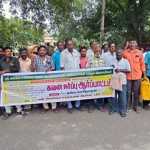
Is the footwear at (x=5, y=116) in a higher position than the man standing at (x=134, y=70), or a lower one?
lower

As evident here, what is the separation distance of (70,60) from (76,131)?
227 centimetres

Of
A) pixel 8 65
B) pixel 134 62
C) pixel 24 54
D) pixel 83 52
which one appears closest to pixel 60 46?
pixel 83 52

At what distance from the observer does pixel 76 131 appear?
301 inches

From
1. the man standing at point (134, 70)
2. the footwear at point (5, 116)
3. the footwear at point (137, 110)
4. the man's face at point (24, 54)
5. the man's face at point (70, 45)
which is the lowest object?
the footwear at point (5, 116)

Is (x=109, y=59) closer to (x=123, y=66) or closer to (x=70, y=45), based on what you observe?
(x=123, y=66)

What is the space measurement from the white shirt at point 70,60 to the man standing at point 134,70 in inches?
49.0

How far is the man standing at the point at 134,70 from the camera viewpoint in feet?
30.3

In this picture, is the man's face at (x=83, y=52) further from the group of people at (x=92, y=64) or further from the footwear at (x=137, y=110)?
the footwear at (x=137, y=110)

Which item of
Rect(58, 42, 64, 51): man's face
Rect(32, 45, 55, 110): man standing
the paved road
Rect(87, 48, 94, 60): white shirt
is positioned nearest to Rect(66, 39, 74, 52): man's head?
Rect(87, 48, 94, 60): white shirt

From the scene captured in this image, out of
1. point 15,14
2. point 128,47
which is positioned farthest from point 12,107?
point 15,14

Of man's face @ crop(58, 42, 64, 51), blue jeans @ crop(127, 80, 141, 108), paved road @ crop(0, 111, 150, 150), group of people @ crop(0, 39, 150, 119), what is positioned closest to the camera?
paved road @ crop(0, 111, 150, 150)

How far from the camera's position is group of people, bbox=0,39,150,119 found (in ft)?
29.8

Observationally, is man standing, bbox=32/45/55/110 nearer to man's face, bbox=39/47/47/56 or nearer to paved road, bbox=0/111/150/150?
man's face, bbox=39/47/47/56

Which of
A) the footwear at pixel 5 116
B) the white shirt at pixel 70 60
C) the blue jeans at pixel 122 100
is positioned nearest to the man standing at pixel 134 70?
the blue jeans at pixel 122 100
